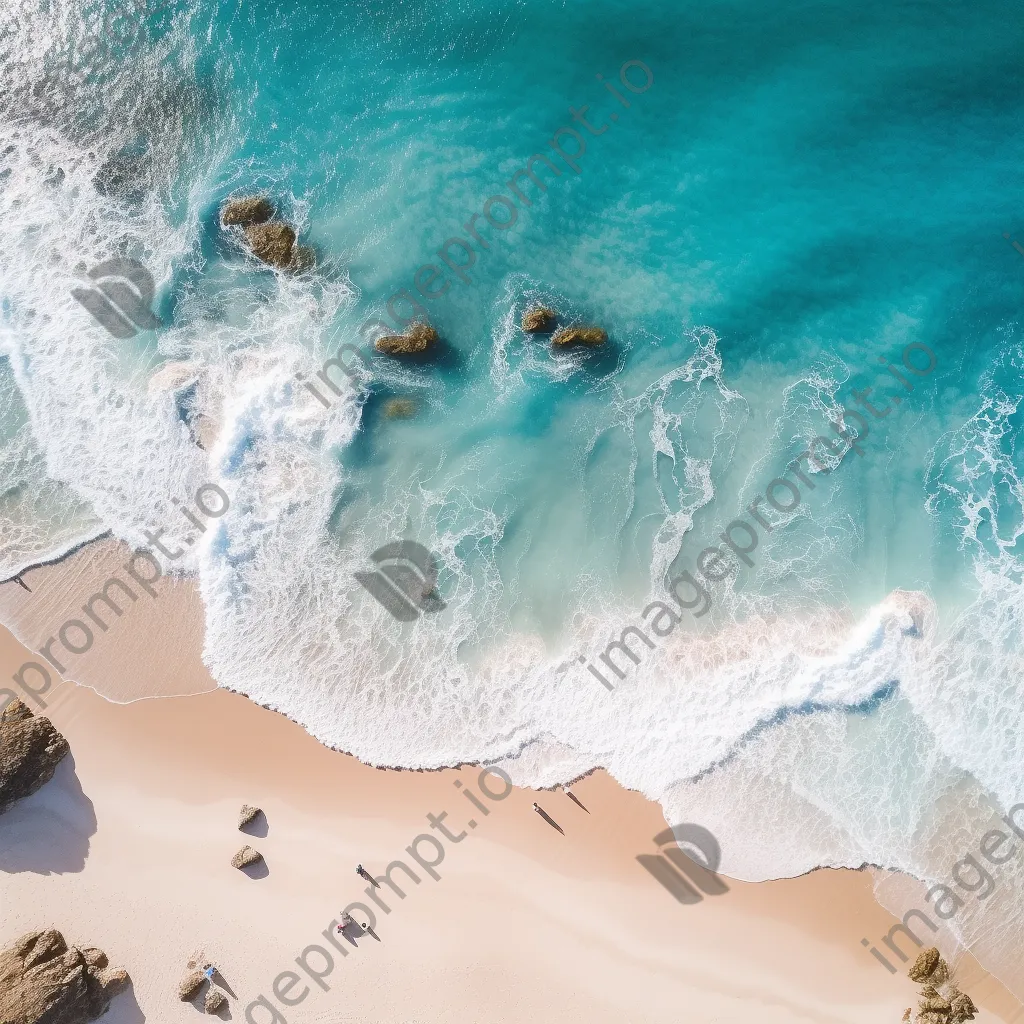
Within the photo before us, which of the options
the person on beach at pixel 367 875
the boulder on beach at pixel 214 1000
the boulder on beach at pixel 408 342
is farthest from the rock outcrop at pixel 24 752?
the boulder on beach at pixel 408 342

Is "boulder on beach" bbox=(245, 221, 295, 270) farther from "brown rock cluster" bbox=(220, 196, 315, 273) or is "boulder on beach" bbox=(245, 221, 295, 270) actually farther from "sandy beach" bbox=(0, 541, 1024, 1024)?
"sandy beach" bbox=(0, 541, 1024, 1024)

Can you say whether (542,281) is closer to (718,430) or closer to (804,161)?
(718,430)

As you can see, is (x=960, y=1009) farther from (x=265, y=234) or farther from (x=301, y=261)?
(x=265, y=234)

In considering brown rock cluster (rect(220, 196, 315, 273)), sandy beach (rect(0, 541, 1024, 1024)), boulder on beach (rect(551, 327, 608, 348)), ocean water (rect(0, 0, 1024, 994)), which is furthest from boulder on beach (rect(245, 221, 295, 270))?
sandy beach (rect(0, 541, 1024, 1024))

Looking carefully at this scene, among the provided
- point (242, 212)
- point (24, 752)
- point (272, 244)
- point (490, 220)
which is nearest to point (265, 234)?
point (272, 244)

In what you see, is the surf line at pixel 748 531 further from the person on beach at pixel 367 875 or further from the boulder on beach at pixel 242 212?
the boulder on beach at pixel 242 212

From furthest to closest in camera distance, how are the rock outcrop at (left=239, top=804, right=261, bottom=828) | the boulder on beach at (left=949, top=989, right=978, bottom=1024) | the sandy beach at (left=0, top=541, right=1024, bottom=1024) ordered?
1. the rock outcrop at (left=239, top=804, right=261, bottom=828)
2. the sandy beach at (left=0, top=541, right=1024, bottom=1024)
3. the boulder on beach at (left=949, top=989, right=978, bottom=1024)
